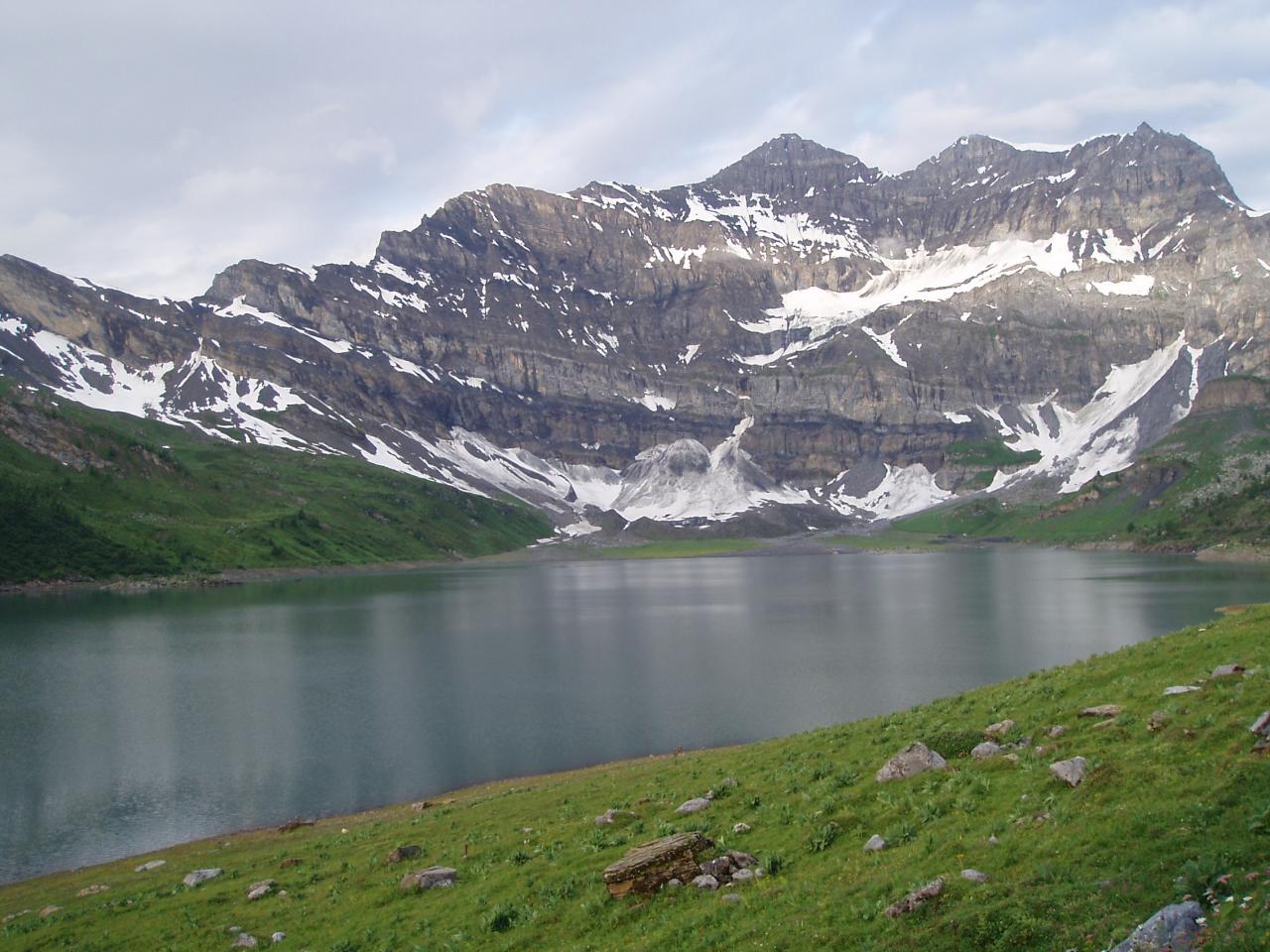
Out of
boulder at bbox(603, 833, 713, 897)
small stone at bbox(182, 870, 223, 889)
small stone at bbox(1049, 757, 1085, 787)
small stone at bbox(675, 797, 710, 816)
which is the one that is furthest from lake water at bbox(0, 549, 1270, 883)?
small stone at bbox(1049, 757, 1085, 787)

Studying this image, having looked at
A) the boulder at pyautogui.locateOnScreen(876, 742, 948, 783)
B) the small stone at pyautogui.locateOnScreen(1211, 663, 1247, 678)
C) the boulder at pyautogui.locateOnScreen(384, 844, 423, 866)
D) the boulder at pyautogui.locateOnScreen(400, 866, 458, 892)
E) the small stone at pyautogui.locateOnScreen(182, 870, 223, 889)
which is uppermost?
the small stone at pyautogui.locateOnScreen(1211, 663, 1247, 678)

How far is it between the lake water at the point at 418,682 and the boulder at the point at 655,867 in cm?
2695

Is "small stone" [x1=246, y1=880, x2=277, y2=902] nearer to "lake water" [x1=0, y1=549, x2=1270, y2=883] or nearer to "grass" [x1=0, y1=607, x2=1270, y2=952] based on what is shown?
"grass" [x1=0, y1=607, x2=1270, y2=952]

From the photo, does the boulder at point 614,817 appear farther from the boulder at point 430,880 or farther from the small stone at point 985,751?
the small stone at point 985,751

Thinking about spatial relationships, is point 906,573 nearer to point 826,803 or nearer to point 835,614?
point 835,614

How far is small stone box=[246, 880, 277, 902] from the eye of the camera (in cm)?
2267

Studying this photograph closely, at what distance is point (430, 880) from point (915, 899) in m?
12.4

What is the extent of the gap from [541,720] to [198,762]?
62.6ft

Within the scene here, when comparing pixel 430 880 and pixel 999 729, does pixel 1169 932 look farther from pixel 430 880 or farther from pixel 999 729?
pixel 430 880

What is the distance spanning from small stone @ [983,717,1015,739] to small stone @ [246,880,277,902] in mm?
18375

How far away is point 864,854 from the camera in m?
15.5

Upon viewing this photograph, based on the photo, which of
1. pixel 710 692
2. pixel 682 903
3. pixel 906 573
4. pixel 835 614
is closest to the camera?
pixel 682 903

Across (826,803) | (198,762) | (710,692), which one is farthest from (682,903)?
(710,692)

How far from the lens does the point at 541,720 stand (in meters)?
55.2
